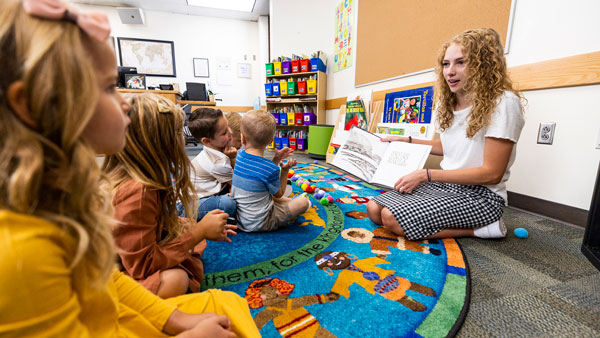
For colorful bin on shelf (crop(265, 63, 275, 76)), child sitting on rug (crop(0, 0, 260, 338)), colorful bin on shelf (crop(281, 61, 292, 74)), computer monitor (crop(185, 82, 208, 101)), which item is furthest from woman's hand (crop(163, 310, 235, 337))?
computer monitor (crop(185, 82, 208, 101))

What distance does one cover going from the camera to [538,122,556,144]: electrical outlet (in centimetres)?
159

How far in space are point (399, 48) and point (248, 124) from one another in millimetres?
2208

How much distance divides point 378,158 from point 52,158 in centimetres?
225

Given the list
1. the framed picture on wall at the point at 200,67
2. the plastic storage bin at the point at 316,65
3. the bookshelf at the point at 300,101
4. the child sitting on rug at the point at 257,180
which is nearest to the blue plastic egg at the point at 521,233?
the child sitting on rug at the point at 257,180

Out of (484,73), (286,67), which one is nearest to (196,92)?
(286,67)

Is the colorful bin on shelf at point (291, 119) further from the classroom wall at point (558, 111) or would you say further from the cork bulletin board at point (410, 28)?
the classroom wall at point (558, 111)

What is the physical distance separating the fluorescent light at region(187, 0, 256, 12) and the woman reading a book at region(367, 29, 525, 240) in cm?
527

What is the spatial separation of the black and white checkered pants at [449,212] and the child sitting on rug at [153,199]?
91 cm

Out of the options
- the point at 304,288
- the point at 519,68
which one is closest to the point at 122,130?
the point at 304,288

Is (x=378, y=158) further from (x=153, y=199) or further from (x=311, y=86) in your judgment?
(x=311, y=86)

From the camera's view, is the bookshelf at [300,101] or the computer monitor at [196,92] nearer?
the bookshelf at [300,101]

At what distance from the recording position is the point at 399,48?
2.78m

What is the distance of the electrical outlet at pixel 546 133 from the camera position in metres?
1.59

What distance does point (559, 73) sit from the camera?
153 centimetres
